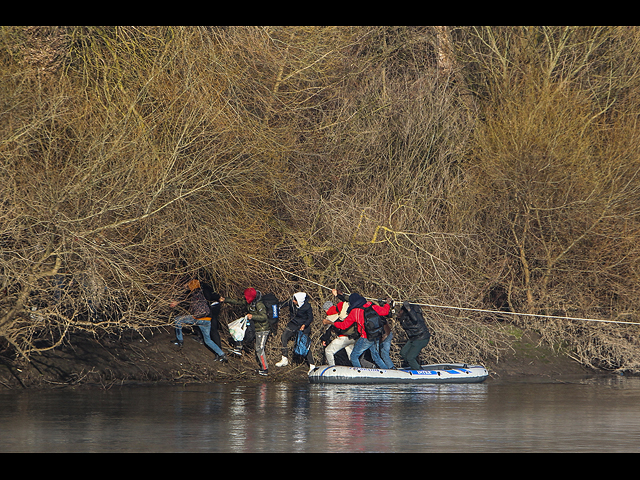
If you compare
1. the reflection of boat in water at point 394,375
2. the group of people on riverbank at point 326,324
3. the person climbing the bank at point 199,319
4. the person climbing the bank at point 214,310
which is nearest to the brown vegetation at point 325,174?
the person climbing the bank at point 214,310

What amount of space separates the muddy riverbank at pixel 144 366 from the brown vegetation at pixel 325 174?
0.46 metres

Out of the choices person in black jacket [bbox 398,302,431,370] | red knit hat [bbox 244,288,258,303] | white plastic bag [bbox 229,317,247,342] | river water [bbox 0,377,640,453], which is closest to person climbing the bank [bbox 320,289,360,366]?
person in black jacket [bbox 398,302,431,370]

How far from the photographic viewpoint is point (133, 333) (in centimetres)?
1881

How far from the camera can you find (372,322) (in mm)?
18203

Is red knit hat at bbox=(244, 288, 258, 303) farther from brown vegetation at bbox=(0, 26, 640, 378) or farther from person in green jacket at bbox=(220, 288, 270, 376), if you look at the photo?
brown vegetation at bbox=(0, 26, 640, 378)

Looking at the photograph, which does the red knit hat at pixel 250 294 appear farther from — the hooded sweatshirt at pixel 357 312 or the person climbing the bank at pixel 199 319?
the hooded sweatshirt at pixel 357 312

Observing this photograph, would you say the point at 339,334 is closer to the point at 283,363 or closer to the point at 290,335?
the point at 290,335

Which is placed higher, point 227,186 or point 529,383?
point 227,186

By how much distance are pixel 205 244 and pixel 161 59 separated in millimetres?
3894

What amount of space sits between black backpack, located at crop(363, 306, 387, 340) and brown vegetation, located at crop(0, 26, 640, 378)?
131 cm

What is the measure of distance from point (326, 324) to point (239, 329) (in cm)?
189

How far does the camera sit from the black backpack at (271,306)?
18.8 m
